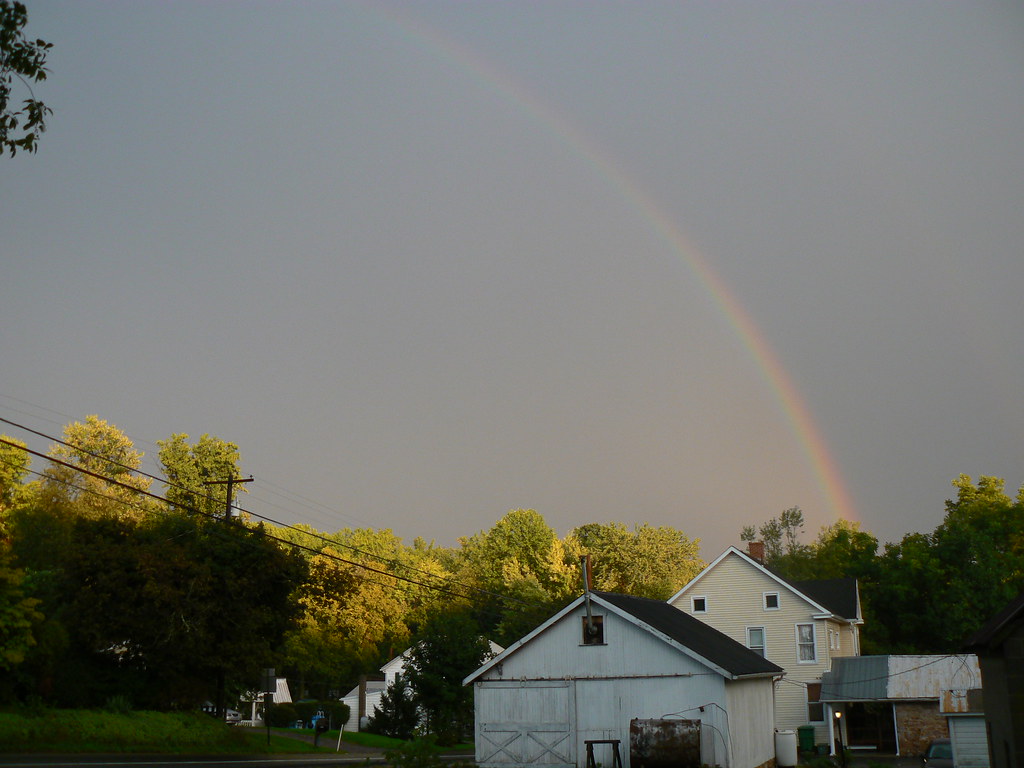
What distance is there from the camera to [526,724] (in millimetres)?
33969

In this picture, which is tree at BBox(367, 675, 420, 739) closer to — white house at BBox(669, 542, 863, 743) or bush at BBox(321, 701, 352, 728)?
bush at BBox(321, 701, 352, 728)

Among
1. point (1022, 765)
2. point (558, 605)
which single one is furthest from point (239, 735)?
point (558, 605)

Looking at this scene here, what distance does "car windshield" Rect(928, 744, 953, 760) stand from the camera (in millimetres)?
34469

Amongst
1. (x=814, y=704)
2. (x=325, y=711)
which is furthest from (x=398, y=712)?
(x=814, y=704)

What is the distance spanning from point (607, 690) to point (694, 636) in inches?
156

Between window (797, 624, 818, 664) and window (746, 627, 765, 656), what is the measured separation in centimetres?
201

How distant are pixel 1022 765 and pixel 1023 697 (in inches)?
58.1

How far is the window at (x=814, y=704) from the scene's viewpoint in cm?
5122

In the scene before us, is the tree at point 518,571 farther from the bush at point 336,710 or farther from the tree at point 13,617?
the tree at point 13,617

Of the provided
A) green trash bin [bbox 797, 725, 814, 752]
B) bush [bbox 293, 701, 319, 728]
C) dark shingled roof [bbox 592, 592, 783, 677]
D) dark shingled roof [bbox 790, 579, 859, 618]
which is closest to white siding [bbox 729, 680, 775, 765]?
dark shingled roof [bbox 592, 592, 783, 677]

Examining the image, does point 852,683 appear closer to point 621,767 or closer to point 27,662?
point 621,767

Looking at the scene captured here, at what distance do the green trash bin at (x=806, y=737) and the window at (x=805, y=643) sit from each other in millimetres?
3524

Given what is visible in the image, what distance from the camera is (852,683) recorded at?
→ 155 feet

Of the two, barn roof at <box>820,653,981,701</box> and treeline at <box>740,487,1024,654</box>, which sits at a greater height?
treeline at <box>740,487,1024,654</box>
